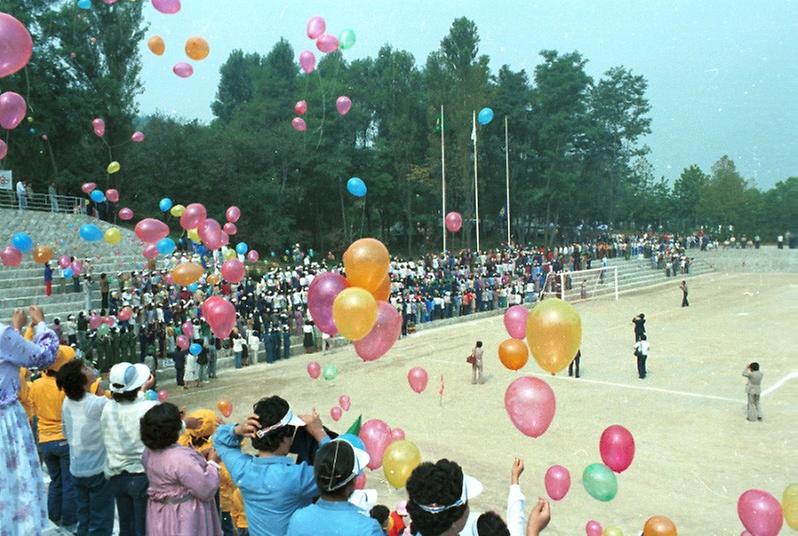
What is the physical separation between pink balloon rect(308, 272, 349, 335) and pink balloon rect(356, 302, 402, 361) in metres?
0.31

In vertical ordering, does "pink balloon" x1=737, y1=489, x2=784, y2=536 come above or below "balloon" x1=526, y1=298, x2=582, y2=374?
below

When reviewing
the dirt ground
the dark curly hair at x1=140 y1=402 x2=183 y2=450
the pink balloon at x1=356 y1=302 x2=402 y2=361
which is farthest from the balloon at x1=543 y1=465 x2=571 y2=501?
the dark curly hair at x1=140 y1=402 x2=183 y2=450

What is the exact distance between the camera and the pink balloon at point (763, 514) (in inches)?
181

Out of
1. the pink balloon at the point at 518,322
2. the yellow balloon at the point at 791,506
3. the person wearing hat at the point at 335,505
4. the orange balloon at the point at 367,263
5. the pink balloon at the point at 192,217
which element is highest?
the pink balloon at the point at 192,217

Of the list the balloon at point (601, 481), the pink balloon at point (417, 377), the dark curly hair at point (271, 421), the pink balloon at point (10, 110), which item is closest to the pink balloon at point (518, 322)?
the pink balloon at point (417, 377)

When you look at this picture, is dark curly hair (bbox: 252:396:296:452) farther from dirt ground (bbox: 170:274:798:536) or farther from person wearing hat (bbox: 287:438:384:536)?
dirt ground (bbox: 170:274:798:536)

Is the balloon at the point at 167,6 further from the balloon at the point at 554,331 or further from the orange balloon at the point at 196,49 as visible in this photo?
the balloon at the point at 554,331

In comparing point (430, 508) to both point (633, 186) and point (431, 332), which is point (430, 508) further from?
point (633, 186)

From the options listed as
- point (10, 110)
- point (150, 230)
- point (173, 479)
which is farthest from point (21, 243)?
point (173, 479)

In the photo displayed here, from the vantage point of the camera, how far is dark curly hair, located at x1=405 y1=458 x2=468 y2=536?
7.73ft

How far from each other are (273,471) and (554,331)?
3.21m

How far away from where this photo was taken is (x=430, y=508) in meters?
2.35

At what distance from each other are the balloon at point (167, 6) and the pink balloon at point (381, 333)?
4.77 meters

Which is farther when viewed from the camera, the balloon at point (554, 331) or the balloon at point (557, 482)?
the balloon at point (557, 482)
